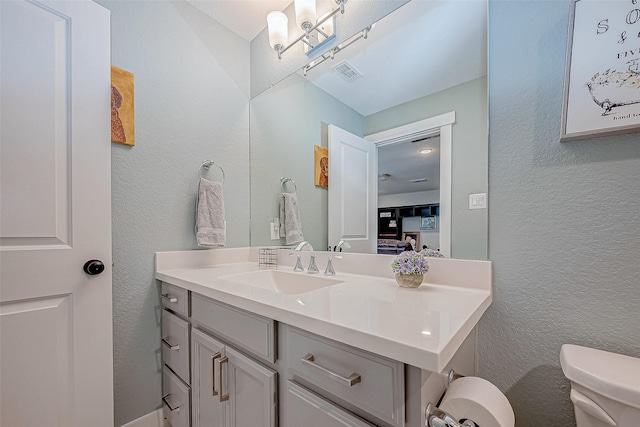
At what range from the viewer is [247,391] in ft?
2.59

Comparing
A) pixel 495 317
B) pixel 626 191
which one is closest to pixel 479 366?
pixel 495 317

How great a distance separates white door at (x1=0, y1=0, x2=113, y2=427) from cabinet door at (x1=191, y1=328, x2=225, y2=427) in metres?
0.37

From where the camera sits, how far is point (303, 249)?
4.52 feet

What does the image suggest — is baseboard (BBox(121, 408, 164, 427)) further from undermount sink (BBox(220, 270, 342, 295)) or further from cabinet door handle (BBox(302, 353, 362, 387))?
cabinet door handle (BBox(302, 353, 362, 387))

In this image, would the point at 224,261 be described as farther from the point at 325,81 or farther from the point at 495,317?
the point at 495,317

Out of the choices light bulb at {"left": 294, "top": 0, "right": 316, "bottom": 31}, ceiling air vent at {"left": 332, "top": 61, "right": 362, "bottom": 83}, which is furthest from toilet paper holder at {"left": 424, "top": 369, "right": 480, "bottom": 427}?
light bulb at {"left": 294, "top": 0, "right": 316, "bottom": 31}

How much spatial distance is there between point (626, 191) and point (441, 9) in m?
0.85

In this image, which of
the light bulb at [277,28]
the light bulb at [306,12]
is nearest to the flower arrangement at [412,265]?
the light bulb at [306,12]

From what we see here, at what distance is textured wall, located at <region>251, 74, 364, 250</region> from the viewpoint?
4.55 feet

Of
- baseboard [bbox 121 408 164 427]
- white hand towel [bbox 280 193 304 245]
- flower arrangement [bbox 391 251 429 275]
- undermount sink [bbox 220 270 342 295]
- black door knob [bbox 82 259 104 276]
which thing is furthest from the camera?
white hand towel [bbox 280 193 304 245]

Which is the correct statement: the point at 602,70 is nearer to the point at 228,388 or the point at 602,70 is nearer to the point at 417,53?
the point at 417,53

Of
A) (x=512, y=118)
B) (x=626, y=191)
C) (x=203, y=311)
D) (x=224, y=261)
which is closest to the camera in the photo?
(x=626, y=191)

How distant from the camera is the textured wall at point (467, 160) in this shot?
35.3 inches

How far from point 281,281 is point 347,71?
1097 millimetres
